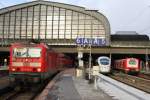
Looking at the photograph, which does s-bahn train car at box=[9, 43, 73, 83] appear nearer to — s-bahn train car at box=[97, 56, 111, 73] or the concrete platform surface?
the concrete platform surface

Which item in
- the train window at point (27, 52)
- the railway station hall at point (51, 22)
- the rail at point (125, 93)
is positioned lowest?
the rail at point (125, 93)

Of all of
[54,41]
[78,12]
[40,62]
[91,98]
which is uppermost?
[78,12]

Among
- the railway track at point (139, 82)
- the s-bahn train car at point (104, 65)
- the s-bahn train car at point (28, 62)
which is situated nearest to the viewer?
the s-bahn train car at point (28, 62)

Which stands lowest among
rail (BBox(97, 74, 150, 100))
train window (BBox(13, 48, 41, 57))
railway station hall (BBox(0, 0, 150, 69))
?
rail (BBox(97, 74, 150, 100))

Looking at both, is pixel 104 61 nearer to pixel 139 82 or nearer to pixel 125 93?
pixel 139 82

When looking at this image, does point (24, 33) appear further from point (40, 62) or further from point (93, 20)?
point (40, 62)

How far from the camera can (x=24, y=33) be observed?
416 ft

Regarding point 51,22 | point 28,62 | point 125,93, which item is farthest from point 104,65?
point 51,22

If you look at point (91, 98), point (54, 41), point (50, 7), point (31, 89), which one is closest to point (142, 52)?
point (54, 41)

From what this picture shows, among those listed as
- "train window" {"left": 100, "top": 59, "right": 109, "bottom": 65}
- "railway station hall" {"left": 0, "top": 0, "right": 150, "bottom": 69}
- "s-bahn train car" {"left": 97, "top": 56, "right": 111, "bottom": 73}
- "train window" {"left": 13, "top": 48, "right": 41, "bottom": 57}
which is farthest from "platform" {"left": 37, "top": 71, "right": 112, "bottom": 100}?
"railway station hall" {"left": 0, "top": 0, "right": 150, "bottom": 69}

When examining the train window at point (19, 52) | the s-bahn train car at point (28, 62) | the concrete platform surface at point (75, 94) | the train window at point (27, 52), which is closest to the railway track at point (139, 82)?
the concrete platform surface at point (75, 94)

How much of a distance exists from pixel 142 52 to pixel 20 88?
7196cm

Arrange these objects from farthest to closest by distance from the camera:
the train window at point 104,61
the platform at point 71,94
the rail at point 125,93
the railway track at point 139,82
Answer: the train window at point 104,61
the railway track at point 139,82
the rail at point 125,93
the platform at point 71,94

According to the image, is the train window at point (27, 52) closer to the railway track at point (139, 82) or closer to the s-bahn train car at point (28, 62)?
the s-bahn train car at point (28, 62)
